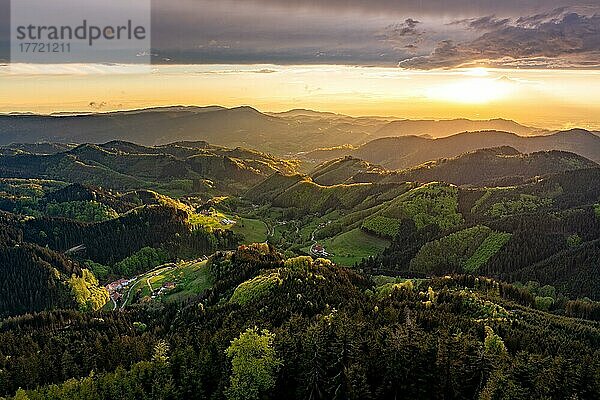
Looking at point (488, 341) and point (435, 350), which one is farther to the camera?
point (488, 341)

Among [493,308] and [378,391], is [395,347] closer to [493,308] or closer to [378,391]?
[378,391]

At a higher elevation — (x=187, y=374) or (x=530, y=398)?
(x=530, y=398)

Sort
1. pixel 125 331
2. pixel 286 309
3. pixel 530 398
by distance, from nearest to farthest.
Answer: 1. pixel 530 398
2. pixel 286 309
3. pixel 125 331

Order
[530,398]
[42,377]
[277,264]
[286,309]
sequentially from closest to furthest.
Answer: [530,398] < [42,377] < [286,309] < [277,264]

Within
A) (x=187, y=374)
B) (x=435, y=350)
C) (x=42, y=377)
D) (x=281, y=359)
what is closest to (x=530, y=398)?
(x=435, y=350)

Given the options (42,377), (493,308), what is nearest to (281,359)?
(42,377)

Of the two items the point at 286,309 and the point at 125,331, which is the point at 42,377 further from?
the point at 286,309

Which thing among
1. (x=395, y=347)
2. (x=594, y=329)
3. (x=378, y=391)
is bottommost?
(x=594, y=329)

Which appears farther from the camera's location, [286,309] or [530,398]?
[286,309]

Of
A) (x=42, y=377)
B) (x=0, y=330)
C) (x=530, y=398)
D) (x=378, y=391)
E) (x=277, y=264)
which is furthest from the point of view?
(x=277, y=264)
